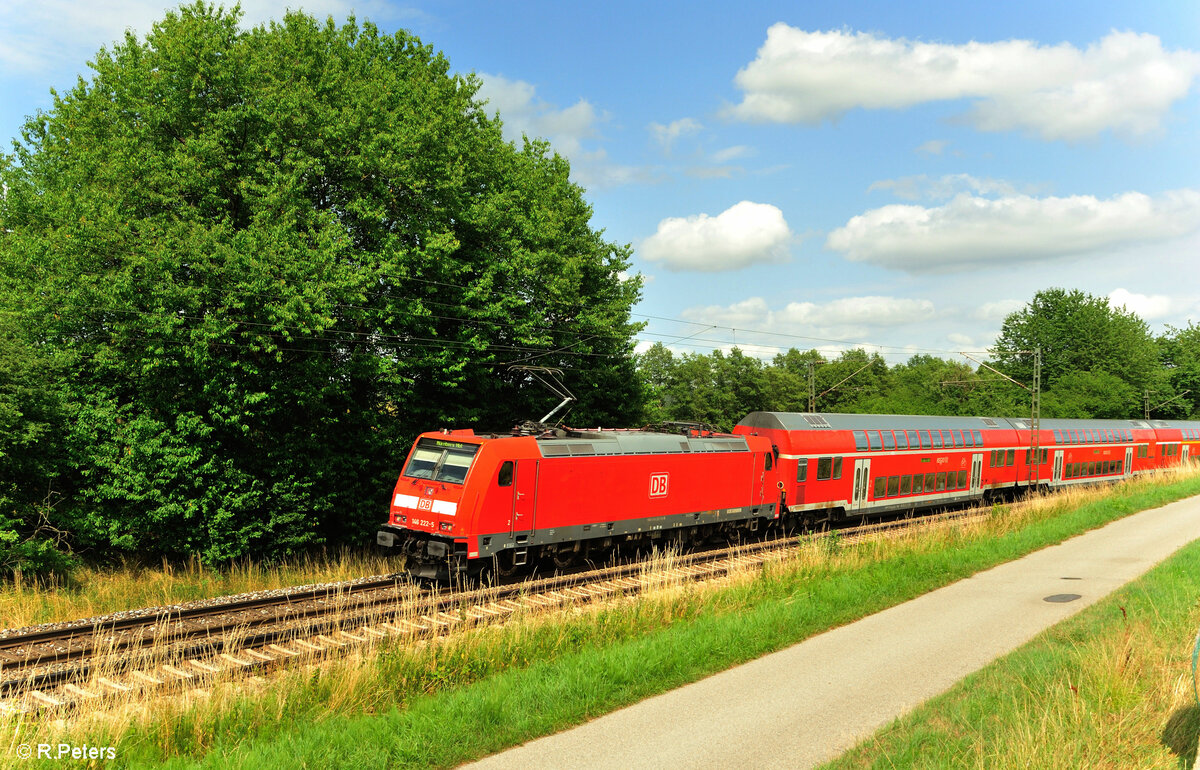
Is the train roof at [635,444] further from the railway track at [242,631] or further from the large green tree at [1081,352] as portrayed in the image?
the large green tree at [1081,352]

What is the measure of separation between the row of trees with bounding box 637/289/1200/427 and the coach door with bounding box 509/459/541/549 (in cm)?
4153

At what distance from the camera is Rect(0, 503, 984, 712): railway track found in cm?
1009

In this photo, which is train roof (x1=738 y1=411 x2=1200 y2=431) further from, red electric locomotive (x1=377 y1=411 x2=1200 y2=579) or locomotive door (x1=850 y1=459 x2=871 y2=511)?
locomotive door (x1=850 y1=459 x2=871 y2=511)

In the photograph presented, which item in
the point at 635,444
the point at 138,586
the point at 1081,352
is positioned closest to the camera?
the point at 138,586

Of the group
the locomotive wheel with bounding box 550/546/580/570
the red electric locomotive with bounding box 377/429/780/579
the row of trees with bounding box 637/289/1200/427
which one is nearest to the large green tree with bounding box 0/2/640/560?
the red electric locomotive with bounding box 377/429/780/579

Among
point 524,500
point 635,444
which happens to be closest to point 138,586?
point 524,500

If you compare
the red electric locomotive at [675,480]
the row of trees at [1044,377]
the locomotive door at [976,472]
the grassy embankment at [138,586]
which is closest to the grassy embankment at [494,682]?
the red electric locomotive at [675,480]

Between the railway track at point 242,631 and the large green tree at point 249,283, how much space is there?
6472 millimetres

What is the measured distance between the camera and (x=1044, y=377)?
77.3 m

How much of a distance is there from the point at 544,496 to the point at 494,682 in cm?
761

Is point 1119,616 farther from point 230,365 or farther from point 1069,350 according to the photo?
point 1069,350

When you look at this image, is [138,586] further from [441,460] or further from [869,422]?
[869,422]

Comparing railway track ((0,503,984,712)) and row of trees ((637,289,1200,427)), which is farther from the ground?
row of trees ((637,289,1200,427))

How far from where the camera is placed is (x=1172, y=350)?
8888cm
